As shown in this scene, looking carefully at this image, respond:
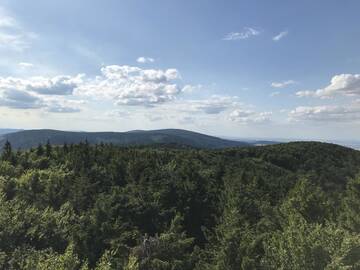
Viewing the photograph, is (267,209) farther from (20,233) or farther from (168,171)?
(168,171)

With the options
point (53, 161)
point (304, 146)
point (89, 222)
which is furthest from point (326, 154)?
point (89, 222)

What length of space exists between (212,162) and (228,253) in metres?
100

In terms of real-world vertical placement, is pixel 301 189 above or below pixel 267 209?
above

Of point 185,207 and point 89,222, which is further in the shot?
point 185,207

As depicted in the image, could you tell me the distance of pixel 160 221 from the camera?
182 feet

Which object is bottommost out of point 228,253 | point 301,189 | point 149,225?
point 149,225

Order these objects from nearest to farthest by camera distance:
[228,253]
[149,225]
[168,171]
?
[228,253] < [149,225] < [168,171]

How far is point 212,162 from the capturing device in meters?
131

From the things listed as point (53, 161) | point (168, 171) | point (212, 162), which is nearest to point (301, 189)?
point (168, 171)

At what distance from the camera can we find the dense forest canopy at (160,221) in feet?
91.9

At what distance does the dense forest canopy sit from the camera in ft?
91.9

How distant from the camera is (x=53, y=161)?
98.5 metres

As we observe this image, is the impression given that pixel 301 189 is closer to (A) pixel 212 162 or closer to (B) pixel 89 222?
(B) pixel 89 222

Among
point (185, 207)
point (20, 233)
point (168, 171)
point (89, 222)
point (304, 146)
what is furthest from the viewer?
point (304, 146)
